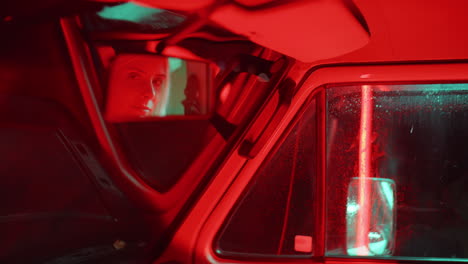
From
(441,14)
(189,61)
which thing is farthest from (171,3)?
(441,14)

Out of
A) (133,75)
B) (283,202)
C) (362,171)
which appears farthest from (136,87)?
(362,171)

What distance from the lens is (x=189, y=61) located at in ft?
6.06

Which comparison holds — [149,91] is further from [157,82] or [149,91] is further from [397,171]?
[397,171]

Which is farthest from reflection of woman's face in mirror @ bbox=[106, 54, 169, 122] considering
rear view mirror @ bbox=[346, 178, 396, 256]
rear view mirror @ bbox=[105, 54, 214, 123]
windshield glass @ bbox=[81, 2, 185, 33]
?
rear view mirror @ bbox=[346, 178, 396, 256]

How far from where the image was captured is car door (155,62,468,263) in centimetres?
191

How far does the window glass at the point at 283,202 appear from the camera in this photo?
1.96 metres

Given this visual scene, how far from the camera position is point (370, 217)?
76.8 inches

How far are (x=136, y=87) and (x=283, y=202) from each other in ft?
2.90

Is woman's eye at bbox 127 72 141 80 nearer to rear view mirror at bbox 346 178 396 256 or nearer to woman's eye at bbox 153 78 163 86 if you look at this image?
woman's eye at bbox 153 78 163 86

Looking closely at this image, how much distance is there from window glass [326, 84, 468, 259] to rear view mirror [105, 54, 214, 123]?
0.62 meters

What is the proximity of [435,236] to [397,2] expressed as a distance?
1.11 m

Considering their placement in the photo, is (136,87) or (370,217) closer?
(136,87)

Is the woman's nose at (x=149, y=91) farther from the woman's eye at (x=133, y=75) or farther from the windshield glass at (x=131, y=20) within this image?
the windshield glass at (x=131, y=20)

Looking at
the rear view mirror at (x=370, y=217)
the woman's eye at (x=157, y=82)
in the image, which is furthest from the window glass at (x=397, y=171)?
the woman's eye at (x=157, y=82)
